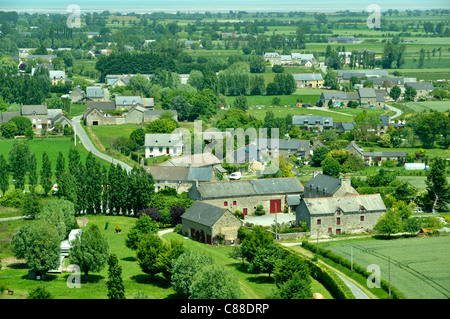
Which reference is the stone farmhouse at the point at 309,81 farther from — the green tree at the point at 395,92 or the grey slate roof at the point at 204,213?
the grey slate roof at the point at 204,213

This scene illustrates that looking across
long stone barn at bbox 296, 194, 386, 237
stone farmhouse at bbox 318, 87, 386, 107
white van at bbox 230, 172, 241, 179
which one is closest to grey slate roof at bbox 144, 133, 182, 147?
white van at bbox 230, 172, 241, 179

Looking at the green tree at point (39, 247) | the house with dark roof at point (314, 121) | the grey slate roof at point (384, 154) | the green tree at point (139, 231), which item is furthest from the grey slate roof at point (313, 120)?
the green tree at point (39, 247)

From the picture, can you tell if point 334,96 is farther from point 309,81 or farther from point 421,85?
point 309,81

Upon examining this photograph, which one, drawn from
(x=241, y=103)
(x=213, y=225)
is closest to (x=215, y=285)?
(x=213, y=225)

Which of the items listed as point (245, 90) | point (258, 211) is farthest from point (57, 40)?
point (258, 211)

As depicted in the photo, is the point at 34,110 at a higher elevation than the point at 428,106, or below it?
higher

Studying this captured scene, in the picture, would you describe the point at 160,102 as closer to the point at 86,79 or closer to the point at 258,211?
the point at 86,79
